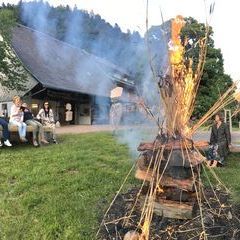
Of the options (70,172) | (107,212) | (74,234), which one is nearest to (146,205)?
(107,212)

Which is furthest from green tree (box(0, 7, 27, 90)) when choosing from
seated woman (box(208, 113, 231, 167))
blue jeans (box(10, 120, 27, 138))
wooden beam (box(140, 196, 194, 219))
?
wooden beam (box(140, 196, 194, 219))

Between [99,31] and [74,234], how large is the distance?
13047mm

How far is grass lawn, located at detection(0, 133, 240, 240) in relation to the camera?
6.02 m

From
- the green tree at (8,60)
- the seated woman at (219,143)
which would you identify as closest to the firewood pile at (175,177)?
the seated woman at (219,143)

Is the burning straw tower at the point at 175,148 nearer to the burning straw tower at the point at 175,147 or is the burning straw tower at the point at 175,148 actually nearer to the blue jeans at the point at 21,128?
the burning straw tower at the point at 175,147

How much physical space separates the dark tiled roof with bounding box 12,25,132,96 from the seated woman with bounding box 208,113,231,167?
13.5 meters

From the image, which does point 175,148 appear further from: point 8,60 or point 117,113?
point 8,60

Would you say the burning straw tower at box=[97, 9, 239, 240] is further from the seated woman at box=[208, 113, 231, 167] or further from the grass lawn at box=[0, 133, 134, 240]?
the seated woman at box=[208, 113, 231, 167]

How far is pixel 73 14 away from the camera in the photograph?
642 inches

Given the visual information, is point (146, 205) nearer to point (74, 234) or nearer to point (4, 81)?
point (74, 234)

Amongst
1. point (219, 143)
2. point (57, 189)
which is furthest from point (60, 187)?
point (219, 143)

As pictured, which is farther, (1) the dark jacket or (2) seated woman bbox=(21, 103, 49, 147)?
(2) seated woman bbox=(21, 103, 49, 147)

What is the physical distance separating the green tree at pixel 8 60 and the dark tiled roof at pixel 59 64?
3.97 ft

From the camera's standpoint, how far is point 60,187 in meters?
7.58
